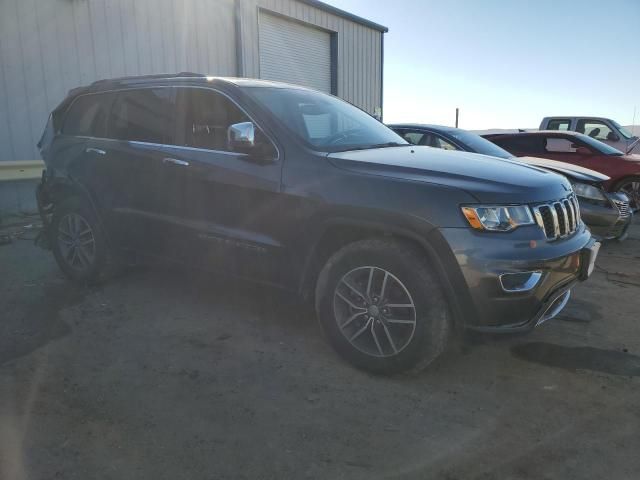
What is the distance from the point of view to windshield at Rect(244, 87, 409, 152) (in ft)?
11.8

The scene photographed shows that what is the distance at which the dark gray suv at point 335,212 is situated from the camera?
286 centimetres

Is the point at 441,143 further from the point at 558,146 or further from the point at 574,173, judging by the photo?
the point at 558,146

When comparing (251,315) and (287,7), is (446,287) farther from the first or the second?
(287,7)

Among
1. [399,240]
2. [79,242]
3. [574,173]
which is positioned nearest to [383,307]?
[399,240]

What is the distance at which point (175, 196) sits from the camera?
13.0 ft

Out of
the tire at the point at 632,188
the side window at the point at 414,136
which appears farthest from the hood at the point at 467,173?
the tire at the point at 632,188

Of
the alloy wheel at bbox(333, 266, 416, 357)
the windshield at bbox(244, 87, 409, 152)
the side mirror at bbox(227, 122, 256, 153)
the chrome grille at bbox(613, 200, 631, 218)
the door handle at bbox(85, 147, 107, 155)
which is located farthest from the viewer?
the chrome grille at bbox(613, 200, 631, 218)

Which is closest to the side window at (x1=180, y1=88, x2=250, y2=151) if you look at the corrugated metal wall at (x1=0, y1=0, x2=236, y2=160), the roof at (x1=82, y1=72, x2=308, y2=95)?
the roof at (x1=82, y1=72, x2=308, y2=95)

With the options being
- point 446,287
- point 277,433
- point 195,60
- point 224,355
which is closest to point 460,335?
point 446,287

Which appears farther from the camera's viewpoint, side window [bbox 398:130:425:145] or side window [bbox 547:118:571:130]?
side window [bbox 547:118:571:130]

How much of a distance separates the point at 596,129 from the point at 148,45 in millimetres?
10061

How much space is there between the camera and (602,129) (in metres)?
12.2

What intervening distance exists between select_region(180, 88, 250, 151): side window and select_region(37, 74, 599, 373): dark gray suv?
11mm

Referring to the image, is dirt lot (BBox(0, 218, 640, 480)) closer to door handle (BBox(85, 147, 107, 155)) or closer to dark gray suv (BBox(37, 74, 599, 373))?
dark gray suv (BBox(37, 74, 599, 373))
